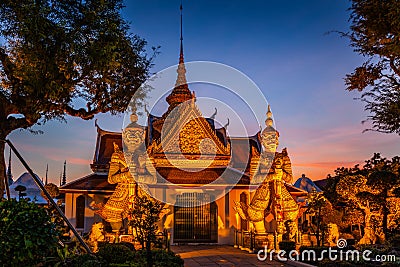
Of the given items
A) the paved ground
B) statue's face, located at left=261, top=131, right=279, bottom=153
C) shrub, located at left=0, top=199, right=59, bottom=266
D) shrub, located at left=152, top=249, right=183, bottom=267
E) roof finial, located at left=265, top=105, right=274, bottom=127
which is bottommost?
the paved ground

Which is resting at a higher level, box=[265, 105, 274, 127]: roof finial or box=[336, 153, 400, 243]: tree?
box=[265, 105, 274, 127]: roof finial

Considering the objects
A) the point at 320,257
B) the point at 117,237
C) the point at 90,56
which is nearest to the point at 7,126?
the point at 90,56

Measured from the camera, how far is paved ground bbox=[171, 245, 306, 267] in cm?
1199

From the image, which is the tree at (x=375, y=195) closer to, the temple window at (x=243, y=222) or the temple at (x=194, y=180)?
the temple at (x=194, y=180)

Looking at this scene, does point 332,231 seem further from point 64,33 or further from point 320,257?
point 64,33

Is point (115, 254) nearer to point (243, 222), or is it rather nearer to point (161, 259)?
point (161, 259)

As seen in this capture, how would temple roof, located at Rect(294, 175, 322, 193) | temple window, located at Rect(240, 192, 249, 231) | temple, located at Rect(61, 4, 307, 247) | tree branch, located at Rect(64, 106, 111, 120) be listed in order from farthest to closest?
temple roof, located at Rect(294, 175, 322, 193) → temple window, located at Rect(240, 192, 249, 231) → temple, located at Rect(61, 4, 307, 247) → tree branch, located at Rect(64, 106, 111, 120)

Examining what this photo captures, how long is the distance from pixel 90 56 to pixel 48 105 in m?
1.44

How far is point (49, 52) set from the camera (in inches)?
340

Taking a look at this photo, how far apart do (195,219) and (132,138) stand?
4902 millimetres

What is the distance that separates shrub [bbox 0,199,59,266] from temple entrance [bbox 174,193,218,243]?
11.0 metres

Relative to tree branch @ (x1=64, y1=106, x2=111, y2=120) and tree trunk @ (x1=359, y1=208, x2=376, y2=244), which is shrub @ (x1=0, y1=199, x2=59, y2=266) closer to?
tree branch @ (x1=64, y1=106, x2=111, y2=120)

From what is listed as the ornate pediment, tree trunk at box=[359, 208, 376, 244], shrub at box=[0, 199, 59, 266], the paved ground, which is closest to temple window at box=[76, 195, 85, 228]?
the ornate pediment

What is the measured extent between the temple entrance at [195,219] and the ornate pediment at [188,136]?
1892 millimetres
